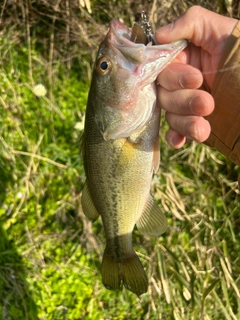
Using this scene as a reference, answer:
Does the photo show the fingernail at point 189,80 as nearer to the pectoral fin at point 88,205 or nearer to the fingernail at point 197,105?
the fingernail at point 197,105

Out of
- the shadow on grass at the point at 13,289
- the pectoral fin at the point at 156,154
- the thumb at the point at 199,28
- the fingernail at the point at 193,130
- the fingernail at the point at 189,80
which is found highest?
the thumb at the point at 199,28

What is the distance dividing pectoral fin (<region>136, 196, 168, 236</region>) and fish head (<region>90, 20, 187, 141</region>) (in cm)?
50

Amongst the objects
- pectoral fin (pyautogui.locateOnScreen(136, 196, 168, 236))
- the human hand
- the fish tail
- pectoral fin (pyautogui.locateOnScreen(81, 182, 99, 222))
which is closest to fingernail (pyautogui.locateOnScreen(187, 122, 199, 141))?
the human hand

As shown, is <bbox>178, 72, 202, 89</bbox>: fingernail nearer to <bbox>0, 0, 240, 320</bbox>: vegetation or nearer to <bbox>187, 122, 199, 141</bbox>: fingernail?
<bbox>187, 122, 199, 141</bbox>: fingernail

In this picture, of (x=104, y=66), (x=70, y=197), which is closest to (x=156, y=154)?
(x=104, y=66)

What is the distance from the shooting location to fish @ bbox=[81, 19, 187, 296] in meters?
1.51

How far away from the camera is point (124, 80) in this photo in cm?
156

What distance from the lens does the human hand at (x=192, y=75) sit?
60.0 inches

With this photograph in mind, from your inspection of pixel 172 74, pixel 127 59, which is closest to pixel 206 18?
pixel 172 74

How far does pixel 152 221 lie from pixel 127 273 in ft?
1.23

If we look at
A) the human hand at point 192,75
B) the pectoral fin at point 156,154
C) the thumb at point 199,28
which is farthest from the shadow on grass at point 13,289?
the thumb at point 199,28

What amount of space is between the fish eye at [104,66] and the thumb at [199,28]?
0.27 meters

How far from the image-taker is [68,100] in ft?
11.8

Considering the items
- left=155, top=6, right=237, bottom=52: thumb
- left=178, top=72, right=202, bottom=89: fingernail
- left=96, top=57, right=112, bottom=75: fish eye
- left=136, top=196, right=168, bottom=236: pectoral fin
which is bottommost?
left=136, top=196, right=168, bottom=236: pectoral fin
